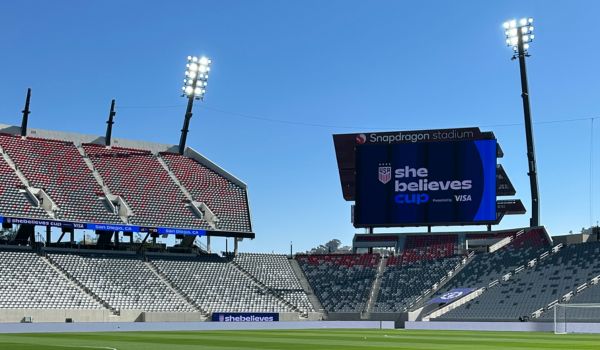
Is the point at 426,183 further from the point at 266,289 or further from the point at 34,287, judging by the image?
the point at 34,287

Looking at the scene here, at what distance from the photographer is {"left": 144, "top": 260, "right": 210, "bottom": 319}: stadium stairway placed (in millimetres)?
71188

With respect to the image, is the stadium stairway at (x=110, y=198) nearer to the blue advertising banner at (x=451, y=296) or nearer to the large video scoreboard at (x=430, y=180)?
the large video scoreboard at (x=430, y=180)

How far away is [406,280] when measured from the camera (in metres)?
80.6

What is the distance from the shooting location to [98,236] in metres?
78.5

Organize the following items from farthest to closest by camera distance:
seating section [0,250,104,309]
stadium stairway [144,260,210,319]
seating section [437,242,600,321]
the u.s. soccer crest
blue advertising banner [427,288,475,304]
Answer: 1. the u.s. soccer crest
2. blue advertising banner [427,288,475,304]
3. stadium stairway [144,260,210,319]
4. seating section [437,242,600,321]
5. seating section [0,250,104,309]

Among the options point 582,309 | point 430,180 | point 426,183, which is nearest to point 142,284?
point 426,183

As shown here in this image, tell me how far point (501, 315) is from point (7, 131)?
42.9 m

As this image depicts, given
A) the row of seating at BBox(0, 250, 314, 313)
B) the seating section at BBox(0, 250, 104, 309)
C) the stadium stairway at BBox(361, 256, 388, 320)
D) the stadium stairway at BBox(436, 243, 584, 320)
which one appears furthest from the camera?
the stadium stairway at BBox(361, 256, 388, 320)

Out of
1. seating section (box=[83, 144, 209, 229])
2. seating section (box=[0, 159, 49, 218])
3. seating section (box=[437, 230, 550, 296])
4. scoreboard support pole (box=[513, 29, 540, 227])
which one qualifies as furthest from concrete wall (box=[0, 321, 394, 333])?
scoreboard support pole (box=[513, 29, 540, 227])

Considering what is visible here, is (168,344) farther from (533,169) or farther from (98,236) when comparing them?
(533,169)

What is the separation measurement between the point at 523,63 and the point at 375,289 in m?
23.3

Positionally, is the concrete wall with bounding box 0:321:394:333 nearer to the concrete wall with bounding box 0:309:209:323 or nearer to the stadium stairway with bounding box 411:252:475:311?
the concrete wall with bounding box 0:309:209:323

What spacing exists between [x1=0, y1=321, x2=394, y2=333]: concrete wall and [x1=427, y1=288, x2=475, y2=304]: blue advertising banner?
7.29 m

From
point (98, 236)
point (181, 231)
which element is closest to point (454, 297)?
point (181, 231)
